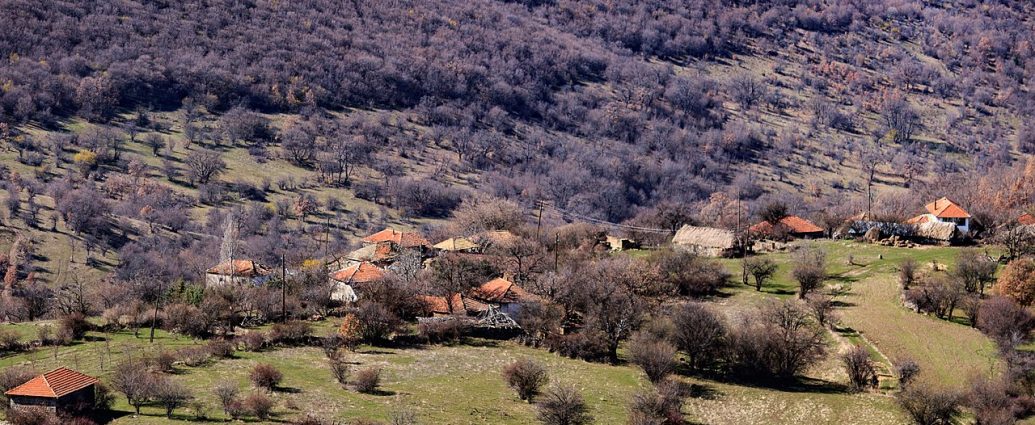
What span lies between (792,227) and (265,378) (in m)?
49.4

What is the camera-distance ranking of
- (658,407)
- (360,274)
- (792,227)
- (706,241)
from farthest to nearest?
1. (792,227)
2. (706,241)
3. (360,274)
4. (658,407)

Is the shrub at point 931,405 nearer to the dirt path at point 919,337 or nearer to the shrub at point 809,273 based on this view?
the dirt path at point 919,337

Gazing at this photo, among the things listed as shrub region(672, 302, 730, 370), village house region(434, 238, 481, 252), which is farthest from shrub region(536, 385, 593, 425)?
village house region(434, 238, 481, 252)

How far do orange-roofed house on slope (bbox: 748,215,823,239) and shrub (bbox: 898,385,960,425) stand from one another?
3581cm

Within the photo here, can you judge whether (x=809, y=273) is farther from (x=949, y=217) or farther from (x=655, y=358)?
(x=949, y=217)

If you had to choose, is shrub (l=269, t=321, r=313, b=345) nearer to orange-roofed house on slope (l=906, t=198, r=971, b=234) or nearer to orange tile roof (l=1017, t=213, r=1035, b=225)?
orange-roofed house on slope (l=906, t=198, r=971, b=234)

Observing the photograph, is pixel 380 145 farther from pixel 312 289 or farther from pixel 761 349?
pixel 761 349

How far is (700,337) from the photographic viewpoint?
4941 cm

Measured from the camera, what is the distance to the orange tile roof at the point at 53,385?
121ft

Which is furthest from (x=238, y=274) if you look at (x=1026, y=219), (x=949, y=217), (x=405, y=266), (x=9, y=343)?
(x=1026, y=219)

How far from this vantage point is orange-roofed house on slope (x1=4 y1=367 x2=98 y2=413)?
3675 centimetres

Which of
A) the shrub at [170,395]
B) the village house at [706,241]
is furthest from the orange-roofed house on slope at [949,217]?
the shrub at [170,395]

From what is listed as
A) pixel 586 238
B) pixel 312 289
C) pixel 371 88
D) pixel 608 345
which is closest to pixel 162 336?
pixel 312 289

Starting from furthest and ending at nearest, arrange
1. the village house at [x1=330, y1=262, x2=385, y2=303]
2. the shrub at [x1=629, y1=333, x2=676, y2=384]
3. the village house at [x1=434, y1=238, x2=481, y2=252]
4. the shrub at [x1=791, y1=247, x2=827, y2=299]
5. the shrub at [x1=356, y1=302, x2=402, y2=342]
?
the village house at [x1=434, y1=238, x2=481, y2=252] < the village house at [x1=330, y1=262, x2=385, y2=303] < the shrub at [x1=791, y1=247, x2=827, y2=299] < the shrub at [x1=356, y1=302, x2=402, y2=342] < the shrub at [x1=629, y1=333, x2=676, y2=384]
